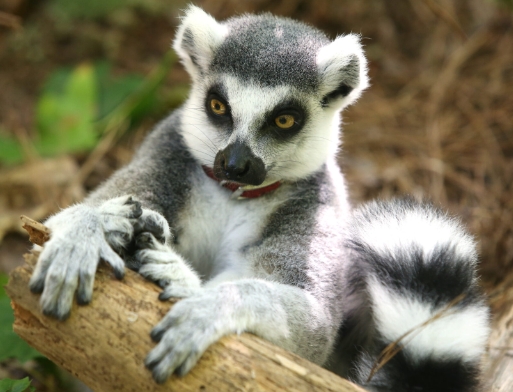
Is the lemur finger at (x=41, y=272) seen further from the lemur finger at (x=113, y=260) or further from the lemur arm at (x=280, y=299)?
the lemur arm at (x=280, y=299)

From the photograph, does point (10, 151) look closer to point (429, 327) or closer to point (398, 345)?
point (398, 345)

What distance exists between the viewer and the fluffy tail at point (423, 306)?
2539 mm

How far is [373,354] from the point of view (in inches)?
111

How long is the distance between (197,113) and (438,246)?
5.06 ft

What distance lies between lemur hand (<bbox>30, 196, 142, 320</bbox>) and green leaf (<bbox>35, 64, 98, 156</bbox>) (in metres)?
2.79

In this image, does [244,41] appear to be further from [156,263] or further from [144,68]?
[144,68]

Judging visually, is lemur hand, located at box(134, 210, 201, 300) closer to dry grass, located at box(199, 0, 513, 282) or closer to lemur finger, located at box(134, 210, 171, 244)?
lemur finger, located at box(134, 210, 171, 244)

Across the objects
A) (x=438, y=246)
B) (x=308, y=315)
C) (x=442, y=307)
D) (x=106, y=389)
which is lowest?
(x=106, y=389)

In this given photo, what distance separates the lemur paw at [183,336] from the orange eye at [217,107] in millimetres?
1157

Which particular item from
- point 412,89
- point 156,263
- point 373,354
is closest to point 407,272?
point 373,354

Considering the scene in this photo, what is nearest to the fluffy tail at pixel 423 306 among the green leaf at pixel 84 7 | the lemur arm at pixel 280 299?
the lemur arm at pixel 280 299

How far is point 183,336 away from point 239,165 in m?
0.94

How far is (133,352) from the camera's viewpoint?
7.29 feet

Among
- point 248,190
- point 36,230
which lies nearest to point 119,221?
point 36,230
